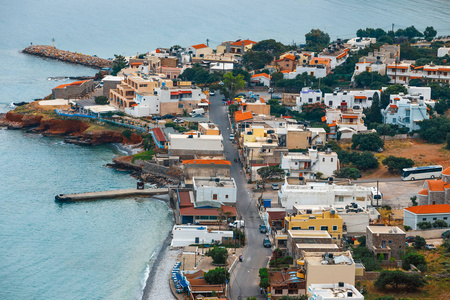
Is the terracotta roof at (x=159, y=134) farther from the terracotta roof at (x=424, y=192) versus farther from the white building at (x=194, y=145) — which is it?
the terracotta roof at (x=424, y=192)

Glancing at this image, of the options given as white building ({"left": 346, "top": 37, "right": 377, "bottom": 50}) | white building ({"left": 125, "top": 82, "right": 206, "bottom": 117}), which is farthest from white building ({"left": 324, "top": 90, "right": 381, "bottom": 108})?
white building ({"left": 346, "top": 37, "right": 377, "bottom": 50})

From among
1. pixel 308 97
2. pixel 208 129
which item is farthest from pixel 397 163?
pixel 308 97

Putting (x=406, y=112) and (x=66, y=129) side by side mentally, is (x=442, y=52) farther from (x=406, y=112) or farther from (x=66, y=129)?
(x=66, y=129)

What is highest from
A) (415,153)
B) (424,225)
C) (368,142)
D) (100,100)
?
(100,100)

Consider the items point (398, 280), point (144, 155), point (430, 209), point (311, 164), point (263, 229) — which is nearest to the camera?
point (398, 280)

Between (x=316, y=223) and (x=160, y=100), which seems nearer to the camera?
(x=316, y=223)

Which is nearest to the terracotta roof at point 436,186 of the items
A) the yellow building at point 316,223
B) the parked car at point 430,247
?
the parked car at point 430,247

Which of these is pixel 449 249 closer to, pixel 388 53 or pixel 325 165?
pixel 325 165
